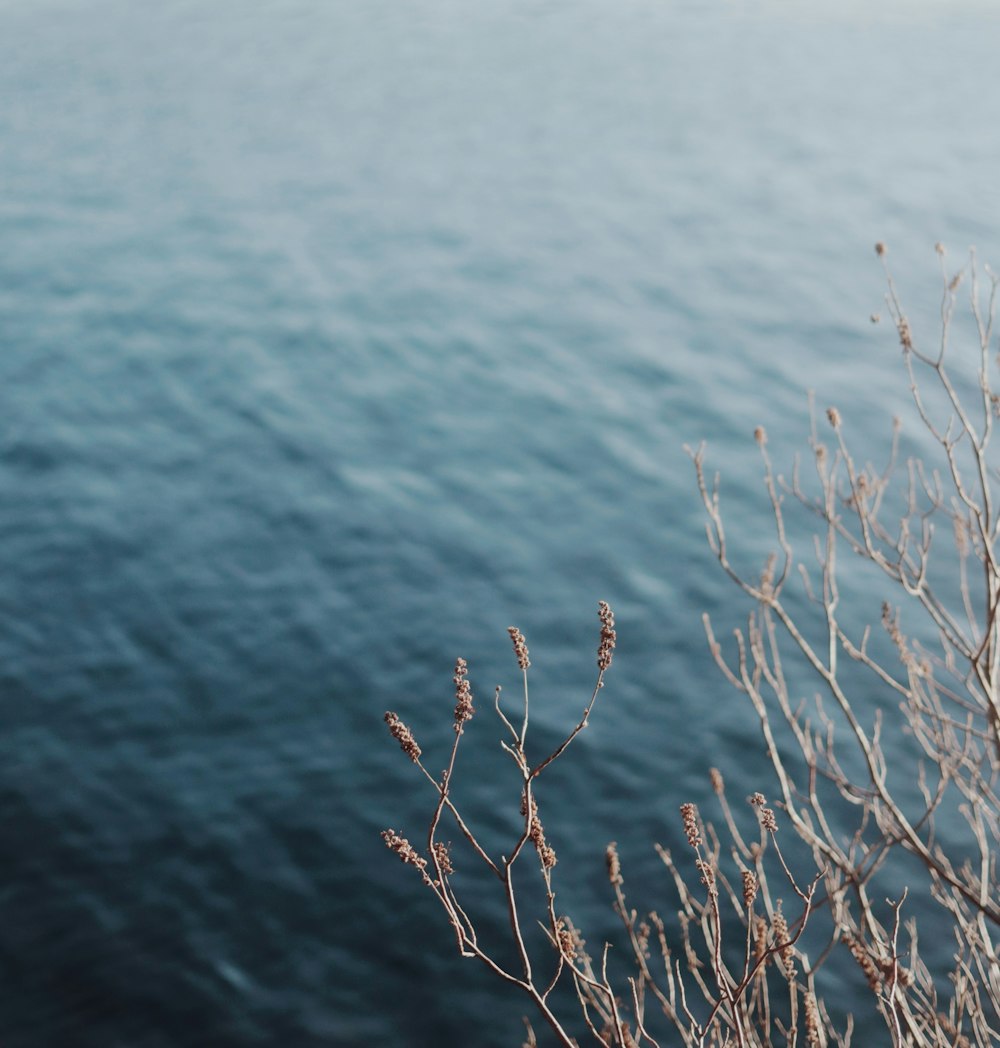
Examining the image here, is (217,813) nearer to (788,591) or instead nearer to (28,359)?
(788,591)

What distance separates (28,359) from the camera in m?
20.8

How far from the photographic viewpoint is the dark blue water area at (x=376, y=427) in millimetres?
12328

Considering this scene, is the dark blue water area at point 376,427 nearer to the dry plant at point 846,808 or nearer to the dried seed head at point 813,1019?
the dry plant at point 846,808

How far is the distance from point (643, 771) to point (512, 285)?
1222cm

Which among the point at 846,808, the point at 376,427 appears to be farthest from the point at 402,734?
the point at 376,427

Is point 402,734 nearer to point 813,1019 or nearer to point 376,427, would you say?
point 813,1019

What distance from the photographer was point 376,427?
1959cm

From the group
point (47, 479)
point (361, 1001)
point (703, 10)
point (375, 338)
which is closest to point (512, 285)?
point (375, 338)

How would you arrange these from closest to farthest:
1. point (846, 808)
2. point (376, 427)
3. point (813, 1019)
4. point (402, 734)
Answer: point (402, 734)
point (813, 1019)
point (846, 808)
point (376, 427)

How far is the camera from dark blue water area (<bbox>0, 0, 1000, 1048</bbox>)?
1233cm

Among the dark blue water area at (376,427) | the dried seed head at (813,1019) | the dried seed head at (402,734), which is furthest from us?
the dark blue water area at (376,427)

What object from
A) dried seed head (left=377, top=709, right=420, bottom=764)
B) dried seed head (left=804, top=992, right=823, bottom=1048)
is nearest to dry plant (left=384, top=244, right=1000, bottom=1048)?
dried seed head (left=804, top=992, right=823, bottom=1048)

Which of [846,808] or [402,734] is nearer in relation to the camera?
[402,734]

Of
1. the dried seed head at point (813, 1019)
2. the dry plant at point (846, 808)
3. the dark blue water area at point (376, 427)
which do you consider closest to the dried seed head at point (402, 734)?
the dried seed head at point (813, 1019)
